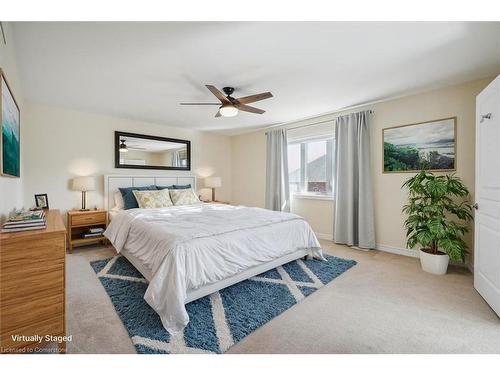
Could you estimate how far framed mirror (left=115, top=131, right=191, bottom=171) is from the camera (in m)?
4.37

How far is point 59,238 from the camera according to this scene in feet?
4.64

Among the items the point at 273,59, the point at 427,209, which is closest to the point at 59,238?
the point at 273,59

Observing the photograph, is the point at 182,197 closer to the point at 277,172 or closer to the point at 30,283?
the point at 277,172

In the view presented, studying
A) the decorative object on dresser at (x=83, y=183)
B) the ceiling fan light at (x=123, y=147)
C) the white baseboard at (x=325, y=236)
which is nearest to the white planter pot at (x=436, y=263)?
the white baseboard at (x=325, y=236)

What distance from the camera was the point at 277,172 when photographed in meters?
4.96

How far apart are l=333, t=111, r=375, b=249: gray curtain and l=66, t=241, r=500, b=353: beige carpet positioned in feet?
3.52

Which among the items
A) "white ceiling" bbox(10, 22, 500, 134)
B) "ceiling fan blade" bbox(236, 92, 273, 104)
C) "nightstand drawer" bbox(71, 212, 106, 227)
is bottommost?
"nightstand drawer" bbox(71, 212, 106, 227)

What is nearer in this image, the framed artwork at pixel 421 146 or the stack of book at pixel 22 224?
the stack of book at pixel 22 224

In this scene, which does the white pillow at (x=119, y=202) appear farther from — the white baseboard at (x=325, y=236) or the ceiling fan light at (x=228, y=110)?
the white baseboard at (x=325, y=236)

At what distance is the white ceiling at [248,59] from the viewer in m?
1.83

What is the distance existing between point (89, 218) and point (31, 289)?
2694 millimetres

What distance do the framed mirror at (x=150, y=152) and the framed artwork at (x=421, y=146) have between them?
12.9 feet

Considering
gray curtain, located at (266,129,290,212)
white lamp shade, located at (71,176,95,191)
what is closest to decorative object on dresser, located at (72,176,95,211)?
white lamp shade, located at (71,176,95,191)

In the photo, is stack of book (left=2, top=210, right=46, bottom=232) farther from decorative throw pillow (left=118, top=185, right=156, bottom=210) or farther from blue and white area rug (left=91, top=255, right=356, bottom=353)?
decorative throw pillow (left=118, top=185, right=156, bottom=210)
